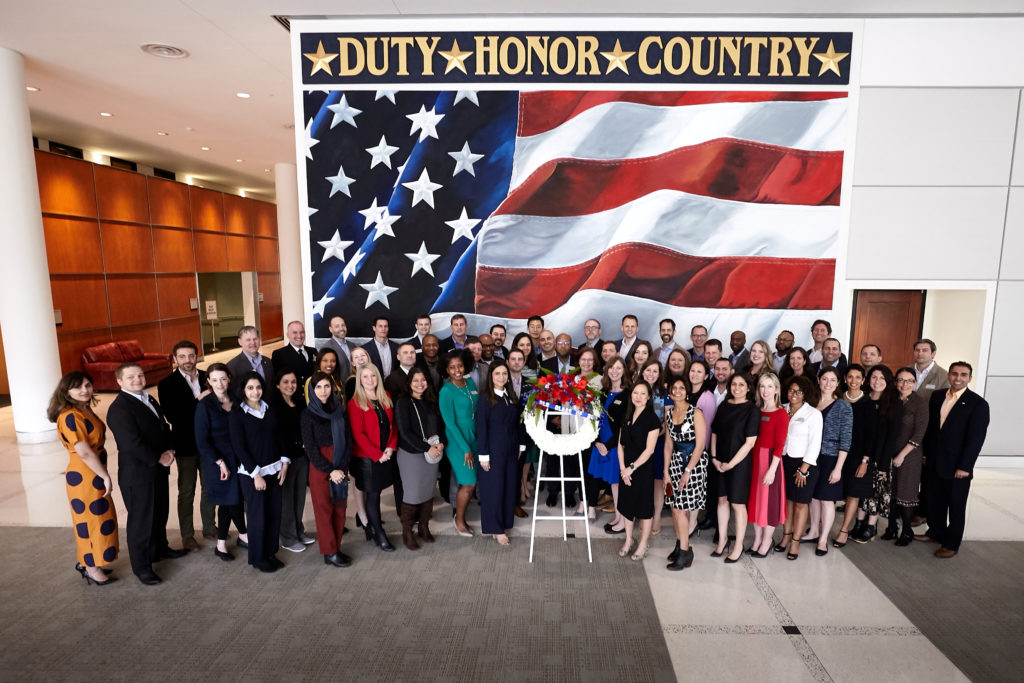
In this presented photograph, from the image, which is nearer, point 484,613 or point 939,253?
point 484,613

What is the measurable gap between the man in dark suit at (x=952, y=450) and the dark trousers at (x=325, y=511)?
510 centimetres

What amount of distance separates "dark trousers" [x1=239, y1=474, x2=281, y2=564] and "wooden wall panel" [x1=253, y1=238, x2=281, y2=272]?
1495cm

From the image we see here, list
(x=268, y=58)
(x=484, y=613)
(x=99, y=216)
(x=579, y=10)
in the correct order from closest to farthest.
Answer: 1. (x=484, y=613)
2. (x=579, y=10)
3. (x=268, y=58)
4. (x=99, y=216)

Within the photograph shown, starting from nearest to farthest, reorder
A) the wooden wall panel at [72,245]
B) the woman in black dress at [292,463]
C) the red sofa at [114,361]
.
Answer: the woman in black dress at [292,463] → the wooden wall panel at [72,245] → the red sofa at [114,361]

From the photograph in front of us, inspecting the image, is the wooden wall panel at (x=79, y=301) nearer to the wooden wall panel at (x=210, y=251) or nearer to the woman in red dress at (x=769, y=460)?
the wooden wall panel at (x=210, y=251)

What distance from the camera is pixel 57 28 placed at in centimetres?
627

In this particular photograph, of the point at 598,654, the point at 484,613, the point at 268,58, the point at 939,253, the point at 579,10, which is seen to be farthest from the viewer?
the point at 268,58

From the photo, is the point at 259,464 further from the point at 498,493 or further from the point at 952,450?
the point at 952,450

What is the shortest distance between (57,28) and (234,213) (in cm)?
1064

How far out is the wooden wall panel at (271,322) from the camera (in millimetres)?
17781

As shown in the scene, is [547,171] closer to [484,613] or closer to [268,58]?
[268,58]

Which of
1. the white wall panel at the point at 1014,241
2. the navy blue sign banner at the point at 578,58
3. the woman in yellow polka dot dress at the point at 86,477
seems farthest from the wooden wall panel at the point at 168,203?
the white wall panel at the point at 1014,241

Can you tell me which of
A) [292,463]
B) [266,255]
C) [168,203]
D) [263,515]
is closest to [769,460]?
[292,463]

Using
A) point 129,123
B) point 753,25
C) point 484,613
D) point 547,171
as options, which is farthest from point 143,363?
point 753,25
